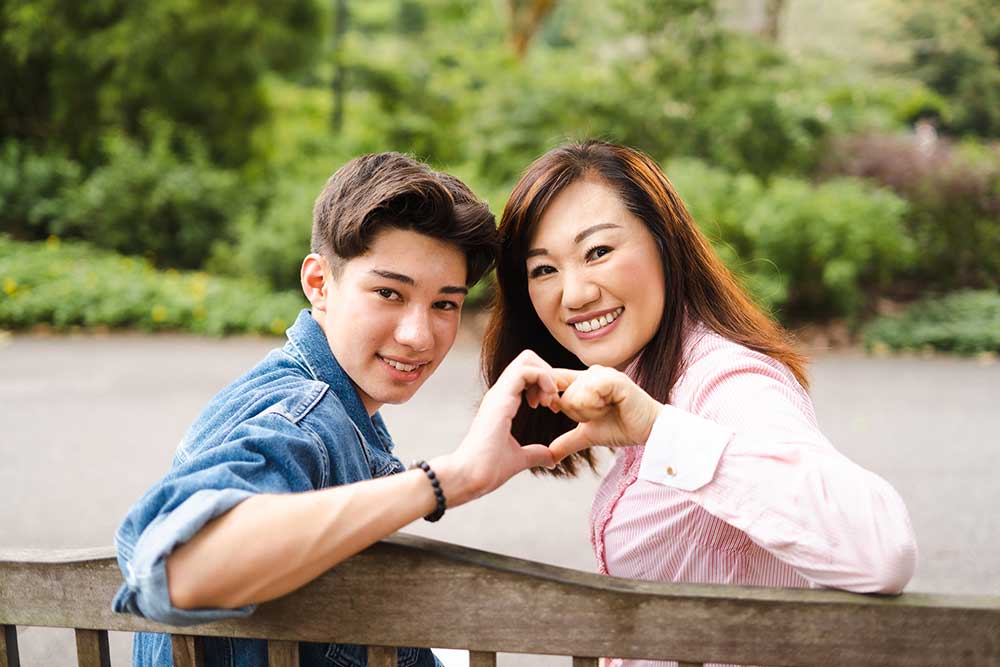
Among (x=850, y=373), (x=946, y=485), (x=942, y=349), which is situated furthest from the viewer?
(x=942, y=349)

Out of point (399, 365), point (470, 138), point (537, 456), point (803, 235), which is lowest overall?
point (537, 456)

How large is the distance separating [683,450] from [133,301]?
8591 mm

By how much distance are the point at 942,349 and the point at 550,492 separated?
501 cm

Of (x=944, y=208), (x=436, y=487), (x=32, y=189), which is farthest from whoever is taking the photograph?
(x=32, y=189)

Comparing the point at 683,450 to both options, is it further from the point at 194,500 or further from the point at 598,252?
the point at 194,500

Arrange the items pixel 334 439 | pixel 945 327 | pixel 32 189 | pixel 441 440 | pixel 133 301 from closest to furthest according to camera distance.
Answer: pixel 334 439 → pixel 441 440 → pixel 945 327 → pixel 133 301 → pixel 32 189

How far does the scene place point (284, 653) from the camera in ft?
4.48

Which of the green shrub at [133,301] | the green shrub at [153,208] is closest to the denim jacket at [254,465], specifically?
the green shrub at [133,301]

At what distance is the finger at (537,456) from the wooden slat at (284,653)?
0.47m

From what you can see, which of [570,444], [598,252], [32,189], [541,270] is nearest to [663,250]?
[598,252]

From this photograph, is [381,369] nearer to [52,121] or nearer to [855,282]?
[855,282]

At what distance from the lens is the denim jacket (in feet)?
3.90

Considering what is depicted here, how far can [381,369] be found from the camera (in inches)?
68.2

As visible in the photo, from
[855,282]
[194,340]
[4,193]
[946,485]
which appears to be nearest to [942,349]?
[855,282]
